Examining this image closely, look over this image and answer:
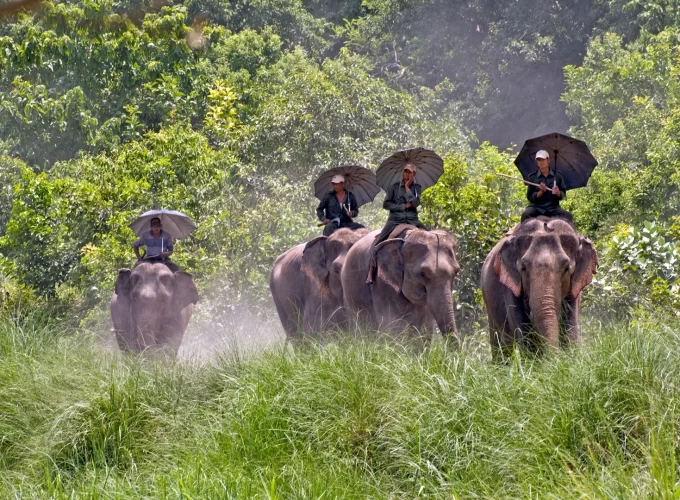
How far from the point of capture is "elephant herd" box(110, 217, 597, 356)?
33.2ft

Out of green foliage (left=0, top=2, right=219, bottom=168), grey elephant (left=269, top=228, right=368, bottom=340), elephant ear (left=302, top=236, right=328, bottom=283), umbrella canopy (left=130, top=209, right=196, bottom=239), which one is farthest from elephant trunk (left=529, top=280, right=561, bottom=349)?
green foliage (left=0, top=2, right=219, bottom=168)

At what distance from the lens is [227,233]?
Answer: 56.8ft

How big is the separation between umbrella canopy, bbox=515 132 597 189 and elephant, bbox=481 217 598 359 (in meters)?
0.88

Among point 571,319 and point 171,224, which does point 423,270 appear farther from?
point 171,224

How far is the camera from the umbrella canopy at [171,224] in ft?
47.9

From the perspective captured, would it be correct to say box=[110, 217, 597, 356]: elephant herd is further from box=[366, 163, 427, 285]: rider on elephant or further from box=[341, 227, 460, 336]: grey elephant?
box=[366, 163, 427, 285]: rider on elephant

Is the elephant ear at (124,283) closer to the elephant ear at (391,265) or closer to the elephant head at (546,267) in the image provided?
the elephant ear at (391,265)

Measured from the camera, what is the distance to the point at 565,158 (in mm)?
11203

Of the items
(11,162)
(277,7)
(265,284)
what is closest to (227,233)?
(265,284)

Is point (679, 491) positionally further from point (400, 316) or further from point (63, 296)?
point (63, 296)

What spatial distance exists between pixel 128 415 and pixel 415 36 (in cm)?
2603

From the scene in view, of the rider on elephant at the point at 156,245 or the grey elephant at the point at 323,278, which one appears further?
the rider on elephant at the point at 156,245

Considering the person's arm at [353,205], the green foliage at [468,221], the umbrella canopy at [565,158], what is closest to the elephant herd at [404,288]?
the person's arm at [353,205]

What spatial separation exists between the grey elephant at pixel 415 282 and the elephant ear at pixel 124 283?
10.7ft
